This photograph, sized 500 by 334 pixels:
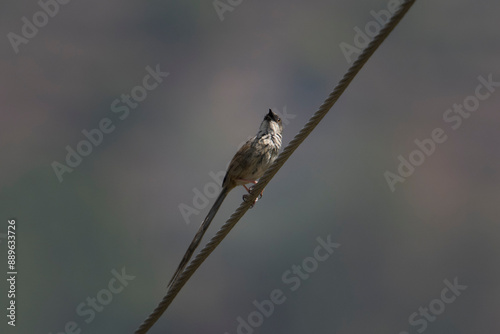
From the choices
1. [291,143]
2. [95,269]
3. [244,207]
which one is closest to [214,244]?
[244,207]

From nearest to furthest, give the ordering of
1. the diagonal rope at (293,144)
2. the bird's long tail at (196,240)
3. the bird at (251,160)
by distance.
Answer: the diagonal rope at (293,144), the bird's long tail at (196,240), the bird at (251,160)

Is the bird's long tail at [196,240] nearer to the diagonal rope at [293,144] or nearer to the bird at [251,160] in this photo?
the diagonal rope at [293,144]

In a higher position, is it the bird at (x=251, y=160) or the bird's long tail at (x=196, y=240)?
the bird at (x=251, y=160)

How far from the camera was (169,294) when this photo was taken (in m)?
5.46

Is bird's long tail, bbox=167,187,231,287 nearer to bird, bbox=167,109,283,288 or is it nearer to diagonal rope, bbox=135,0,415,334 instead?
diagonal rope, bbox=135,0,415,334

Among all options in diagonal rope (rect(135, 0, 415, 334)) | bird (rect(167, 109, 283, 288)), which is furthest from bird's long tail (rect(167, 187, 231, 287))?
bird (rect(167, 109, 283, 288))

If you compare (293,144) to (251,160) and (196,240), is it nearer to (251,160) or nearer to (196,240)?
(196,240)

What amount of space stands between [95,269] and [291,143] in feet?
174

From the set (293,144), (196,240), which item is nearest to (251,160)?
(196,240)

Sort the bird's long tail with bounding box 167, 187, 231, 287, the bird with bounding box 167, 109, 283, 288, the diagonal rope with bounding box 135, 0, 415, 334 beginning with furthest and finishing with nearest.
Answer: the bird with bounding box 167, 109, 283, 288 → the bird's long tail with bounding box 167, 187, 231, 287 → the diagonal rope with bounding box 135, 0, 415, 334

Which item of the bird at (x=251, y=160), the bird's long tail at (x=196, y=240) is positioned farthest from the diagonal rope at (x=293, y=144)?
the bird at (x=251, y=160)

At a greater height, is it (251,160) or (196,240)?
(251,160)

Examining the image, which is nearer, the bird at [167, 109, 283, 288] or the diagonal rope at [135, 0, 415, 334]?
the diagonal rope at [135, 0, 415, 334]

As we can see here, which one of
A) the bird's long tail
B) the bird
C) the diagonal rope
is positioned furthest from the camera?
the bird
